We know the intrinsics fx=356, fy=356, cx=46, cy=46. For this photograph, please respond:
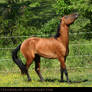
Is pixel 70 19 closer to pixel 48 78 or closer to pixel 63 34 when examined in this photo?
pixel 63 34

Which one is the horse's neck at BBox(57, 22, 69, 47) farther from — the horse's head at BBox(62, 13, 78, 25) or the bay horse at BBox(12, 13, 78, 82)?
the horse's head at BBox(62, 13, 78, 25)

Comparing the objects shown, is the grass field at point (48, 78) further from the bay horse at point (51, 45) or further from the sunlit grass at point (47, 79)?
the bay horse at point (51, 45)

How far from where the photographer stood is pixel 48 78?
1001cm

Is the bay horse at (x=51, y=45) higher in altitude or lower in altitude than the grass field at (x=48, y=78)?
higher

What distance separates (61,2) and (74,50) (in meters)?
1.80

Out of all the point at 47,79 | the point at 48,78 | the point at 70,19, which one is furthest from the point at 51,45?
the point at 48,78

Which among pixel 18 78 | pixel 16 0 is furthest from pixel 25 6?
pixel 18 78

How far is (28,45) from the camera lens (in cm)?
931

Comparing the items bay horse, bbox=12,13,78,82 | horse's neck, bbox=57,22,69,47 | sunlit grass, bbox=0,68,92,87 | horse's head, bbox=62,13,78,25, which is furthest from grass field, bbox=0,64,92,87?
horse's head, bbox=62,13,78,25

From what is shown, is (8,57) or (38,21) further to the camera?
(38,21)

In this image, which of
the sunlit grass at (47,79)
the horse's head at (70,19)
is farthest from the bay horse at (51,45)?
the sunlit grass at (47,79)

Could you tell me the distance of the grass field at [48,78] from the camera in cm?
874

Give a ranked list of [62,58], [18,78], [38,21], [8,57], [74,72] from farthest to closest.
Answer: [38,21], [8,57], [74,72], [18,78], [62,58]

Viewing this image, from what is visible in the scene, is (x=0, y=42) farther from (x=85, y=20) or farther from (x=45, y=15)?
(x=45, y=15)
